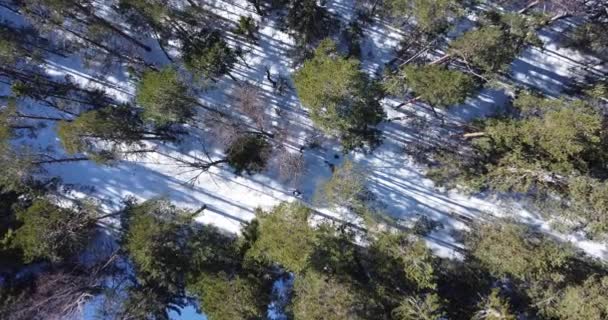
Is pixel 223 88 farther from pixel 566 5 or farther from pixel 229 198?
pixel 566 5

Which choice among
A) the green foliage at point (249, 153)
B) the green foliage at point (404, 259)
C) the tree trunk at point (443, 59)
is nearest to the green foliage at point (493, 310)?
the green foliage at point (404, 259)

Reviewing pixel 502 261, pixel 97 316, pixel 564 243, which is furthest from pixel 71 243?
pixel 564 243

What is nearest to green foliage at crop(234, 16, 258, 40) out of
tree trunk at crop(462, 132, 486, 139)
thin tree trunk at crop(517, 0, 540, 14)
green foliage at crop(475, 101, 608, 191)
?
tree trunk at crop(462, 132, 486, 139)

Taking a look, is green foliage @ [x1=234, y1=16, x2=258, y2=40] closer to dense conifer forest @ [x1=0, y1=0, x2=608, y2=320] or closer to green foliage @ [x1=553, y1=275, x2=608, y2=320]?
dense conifer forest @ [x1=0, y1=0, x2=608, y2=320]

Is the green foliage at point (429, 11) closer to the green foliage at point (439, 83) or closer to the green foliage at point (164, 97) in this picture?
the green foliage at point (439, 83)

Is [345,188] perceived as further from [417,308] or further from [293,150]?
[417,308]

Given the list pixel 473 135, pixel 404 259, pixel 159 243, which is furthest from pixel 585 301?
pixel 159 243
